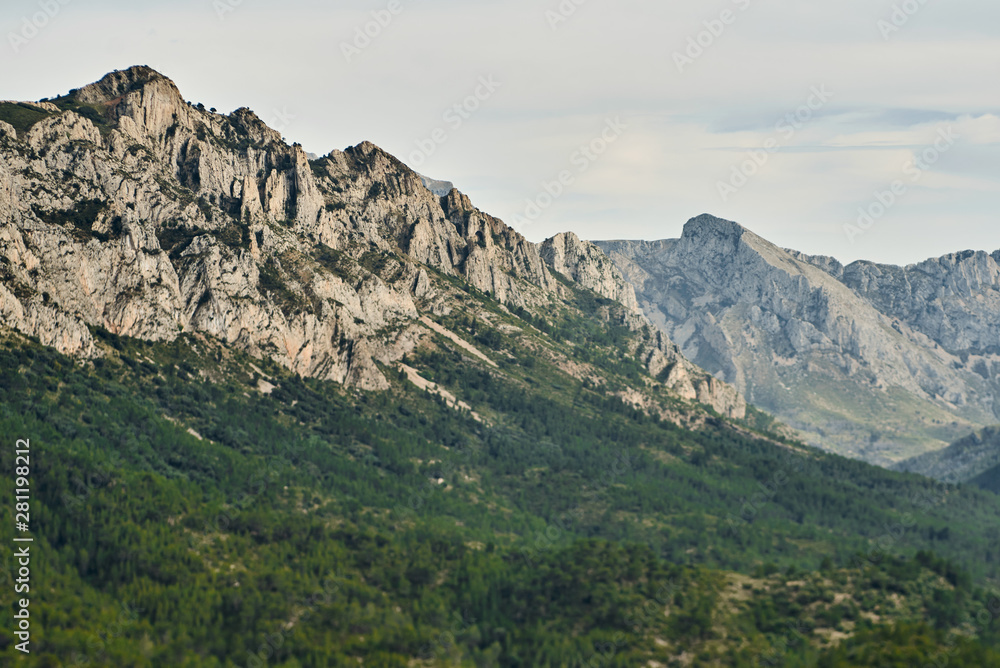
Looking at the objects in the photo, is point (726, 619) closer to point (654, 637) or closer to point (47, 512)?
point (654, 637)

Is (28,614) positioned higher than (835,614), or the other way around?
(835,614)

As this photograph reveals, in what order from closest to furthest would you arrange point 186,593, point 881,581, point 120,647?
point 120,647, point 186,593, point 881,581

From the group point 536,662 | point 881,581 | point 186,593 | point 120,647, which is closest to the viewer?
point 120,647

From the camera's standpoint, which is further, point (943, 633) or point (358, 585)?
point (358, 585)

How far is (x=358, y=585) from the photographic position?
190 metres

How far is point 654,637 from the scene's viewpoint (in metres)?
171

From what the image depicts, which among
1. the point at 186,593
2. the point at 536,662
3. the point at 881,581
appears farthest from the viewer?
the point at 881,581

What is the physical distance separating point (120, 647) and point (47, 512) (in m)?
56.5

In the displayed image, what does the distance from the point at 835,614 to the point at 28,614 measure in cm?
13823

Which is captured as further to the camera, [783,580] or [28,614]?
[783,580]

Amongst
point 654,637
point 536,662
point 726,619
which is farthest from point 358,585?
point 726,619

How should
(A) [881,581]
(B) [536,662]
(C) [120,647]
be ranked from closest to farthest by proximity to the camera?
(C) [120,647], (B) [536,662], (A) [881,581]

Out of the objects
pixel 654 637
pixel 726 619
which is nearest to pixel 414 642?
pixel 654 637

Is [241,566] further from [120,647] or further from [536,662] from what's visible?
[536,662]
